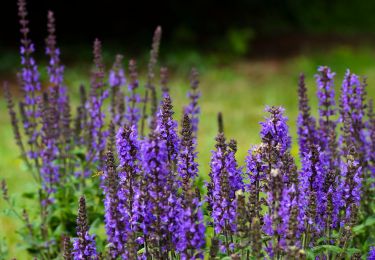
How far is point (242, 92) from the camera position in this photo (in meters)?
15.6

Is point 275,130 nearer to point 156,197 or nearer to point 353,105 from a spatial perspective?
point 156,197

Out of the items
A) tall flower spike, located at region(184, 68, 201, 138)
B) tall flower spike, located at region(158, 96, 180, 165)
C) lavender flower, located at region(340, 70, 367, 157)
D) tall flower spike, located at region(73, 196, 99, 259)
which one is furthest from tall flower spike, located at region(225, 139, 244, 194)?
tall flower spike, located at region(184, 68, 201, 138)

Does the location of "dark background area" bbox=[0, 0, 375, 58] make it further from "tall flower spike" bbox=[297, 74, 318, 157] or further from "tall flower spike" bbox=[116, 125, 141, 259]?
"tall flower spike" bbox=[116, 125, 141, 259]

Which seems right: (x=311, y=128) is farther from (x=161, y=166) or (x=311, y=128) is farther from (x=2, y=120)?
(x=2, y=120)

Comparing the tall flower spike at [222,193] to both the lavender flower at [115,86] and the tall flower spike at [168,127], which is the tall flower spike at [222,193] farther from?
the lavender flower at [115,86]

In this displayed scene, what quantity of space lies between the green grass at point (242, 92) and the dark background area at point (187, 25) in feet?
5.36

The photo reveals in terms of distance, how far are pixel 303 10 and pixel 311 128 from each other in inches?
788

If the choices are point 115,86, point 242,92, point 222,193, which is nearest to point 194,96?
point 115,86

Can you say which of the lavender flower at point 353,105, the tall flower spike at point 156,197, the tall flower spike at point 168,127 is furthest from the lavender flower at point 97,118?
the tall flower spike at point 156,197

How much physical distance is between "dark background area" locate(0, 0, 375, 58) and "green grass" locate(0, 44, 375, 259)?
1632 mm

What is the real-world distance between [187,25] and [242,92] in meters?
5.81

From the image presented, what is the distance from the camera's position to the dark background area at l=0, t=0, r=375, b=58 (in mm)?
19562

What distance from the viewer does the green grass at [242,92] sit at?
1093cm

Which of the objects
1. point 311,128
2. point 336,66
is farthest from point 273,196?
point 336,66
